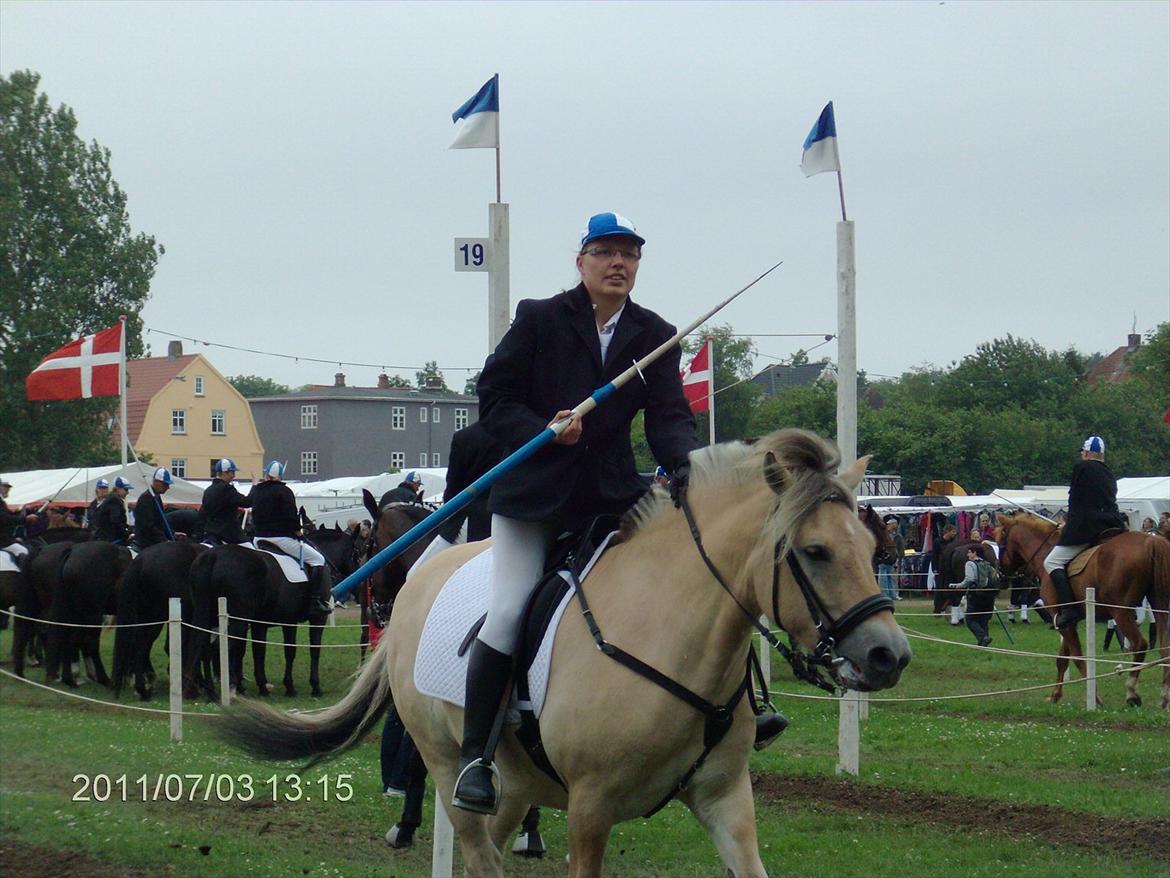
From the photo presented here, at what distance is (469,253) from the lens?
9500 millimetres

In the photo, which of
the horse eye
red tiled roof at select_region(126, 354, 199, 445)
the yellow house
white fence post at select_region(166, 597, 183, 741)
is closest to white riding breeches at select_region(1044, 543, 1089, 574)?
white fence post at select_region(166, 597, 183, 741)

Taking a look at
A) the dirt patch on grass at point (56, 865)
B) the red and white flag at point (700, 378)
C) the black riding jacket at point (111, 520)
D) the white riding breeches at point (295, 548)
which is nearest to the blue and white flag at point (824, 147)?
the dirt patch on grass at point (56, 865)

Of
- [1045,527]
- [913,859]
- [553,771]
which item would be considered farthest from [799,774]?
[1045,527]

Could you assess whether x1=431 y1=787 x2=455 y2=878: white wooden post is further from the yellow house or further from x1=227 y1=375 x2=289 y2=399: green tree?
x1=227 y1=375 x2=289 y2=399: green tree

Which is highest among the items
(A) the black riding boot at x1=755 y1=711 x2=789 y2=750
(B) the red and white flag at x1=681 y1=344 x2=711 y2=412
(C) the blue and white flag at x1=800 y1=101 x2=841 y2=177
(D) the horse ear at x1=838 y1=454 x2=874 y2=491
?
(C) the blue and white flag at x1=800 y1=101 x2=841 y2=177

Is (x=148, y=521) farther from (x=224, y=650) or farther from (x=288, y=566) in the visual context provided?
(x=224, y=650)

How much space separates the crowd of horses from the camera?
15.8 m

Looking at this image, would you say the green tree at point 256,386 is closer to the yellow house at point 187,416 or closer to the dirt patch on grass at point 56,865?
the yellow house at point 187,416

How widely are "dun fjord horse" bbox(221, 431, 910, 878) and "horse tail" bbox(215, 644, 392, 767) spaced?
6.62ft

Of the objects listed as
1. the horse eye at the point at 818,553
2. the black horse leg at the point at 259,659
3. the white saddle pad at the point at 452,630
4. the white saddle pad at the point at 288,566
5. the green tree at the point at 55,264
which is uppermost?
the green tree at the point at 55,264

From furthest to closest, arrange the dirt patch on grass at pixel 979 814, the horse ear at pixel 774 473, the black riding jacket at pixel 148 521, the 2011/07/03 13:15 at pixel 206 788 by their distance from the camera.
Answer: the black riding jacket at pixel 148 521 → the 2011/07/03 13:15 at pixel 206 788 → the dirt patch on grass at pixel 979 814 → the horse ear at pixel 774 473

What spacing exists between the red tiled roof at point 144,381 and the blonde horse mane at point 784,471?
207 ft

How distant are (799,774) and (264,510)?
9.00 metres

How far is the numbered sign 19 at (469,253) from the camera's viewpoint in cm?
948
